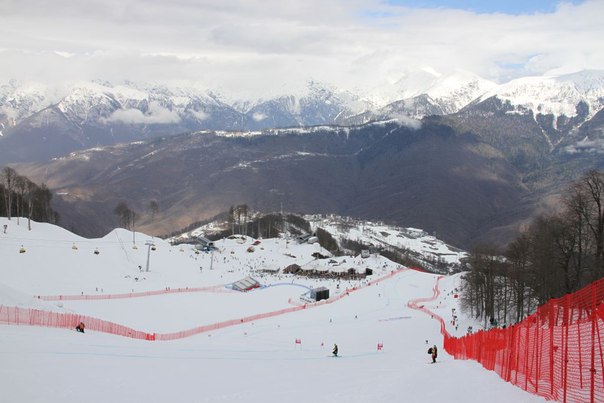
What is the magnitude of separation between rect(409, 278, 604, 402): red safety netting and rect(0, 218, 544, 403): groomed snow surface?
73 cm

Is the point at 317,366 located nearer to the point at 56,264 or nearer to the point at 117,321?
the point at 117,321

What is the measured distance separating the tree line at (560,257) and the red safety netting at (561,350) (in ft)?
58.9

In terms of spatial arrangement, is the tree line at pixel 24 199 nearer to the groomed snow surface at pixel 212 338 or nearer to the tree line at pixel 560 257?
the groomed snow surface at pixel 212 338

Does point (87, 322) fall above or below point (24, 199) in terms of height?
below

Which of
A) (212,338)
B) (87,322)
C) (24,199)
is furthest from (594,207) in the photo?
(24,199)

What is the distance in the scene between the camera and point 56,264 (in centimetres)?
6975

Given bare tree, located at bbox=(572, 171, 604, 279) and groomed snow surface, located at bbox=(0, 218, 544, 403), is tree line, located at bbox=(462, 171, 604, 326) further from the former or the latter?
groomed snow surface, located at bbox=(0, 218, 544, 403)

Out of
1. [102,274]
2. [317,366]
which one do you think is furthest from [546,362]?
[102,274]

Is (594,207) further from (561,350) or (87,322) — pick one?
(87,322)

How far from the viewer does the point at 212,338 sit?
153 ft

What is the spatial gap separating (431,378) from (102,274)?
57.6 meters

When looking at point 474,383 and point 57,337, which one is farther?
point 57,337

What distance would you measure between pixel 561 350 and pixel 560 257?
2743cm

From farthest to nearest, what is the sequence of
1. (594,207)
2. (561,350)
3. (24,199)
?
(24,199), (594,207), (561,350)
